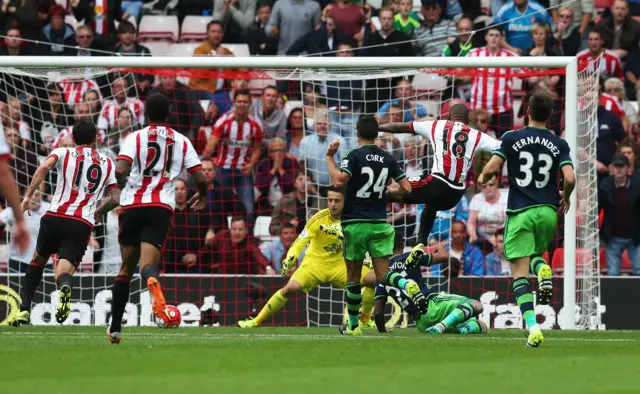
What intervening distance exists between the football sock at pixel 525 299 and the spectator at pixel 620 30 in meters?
10.6

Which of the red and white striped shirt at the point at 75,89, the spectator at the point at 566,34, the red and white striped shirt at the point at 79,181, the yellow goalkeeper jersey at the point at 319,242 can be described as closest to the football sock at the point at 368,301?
the yellow goalkeeper jersey at the point at 319,242

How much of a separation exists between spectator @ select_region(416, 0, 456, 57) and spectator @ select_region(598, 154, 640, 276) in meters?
4.23

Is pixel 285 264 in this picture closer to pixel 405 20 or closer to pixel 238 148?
pixel 238 148

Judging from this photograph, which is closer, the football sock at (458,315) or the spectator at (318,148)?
the football sock at (458,315)

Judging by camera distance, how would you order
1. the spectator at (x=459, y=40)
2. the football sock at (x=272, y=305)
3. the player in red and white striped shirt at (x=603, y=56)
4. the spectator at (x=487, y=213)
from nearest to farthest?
the football sock at (x=272, y=305), the spectator at (x=487, y=213), the player in red and white striped shirt at (x=603, y=56), the spectator at (x=459, y=40)

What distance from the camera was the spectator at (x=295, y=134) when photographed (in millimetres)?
18656

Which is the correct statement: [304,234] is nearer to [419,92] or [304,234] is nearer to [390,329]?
[390,329]

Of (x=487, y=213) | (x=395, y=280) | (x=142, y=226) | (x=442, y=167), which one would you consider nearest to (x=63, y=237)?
(x=142, y=226)

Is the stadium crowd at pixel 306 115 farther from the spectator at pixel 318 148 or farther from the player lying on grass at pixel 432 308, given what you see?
the player lying on grass at pixel 432 308

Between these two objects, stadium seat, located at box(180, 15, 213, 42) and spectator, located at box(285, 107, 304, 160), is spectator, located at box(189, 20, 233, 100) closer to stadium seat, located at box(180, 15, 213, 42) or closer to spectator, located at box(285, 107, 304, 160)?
stadium seat, located at box(180, 15, 213, 42)

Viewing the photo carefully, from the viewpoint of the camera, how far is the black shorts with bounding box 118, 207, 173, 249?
1092 centimetres

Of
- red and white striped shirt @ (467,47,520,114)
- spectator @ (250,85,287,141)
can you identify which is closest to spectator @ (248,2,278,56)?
spectator @ (250,85,287,141)

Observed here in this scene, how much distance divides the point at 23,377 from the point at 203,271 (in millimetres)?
Result: 10017

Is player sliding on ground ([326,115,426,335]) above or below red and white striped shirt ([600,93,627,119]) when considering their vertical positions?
below
